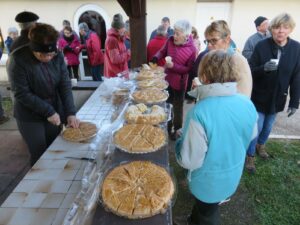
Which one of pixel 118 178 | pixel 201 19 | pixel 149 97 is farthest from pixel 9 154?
pixel 201 19

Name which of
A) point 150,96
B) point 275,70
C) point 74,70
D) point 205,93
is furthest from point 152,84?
point 74,70

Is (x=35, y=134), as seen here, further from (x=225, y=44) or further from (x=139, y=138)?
(x=225, y=44)

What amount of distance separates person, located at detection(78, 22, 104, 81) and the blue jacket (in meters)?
5.21

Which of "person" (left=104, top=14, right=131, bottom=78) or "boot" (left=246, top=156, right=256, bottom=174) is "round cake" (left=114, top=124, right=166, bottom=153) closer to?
"boot" (left=246, top=156, right=256, bottom=174)

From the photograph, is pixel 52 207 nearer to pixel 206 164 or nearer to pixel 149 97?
pixel 206 164

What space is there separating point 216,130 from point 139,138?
1.91 feet

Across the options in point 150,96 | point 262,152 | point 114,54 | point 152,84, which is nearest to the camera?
point 150,96

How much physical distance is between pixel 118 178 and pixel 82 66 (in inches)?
290

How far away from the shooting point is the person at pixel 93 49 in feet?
20.7

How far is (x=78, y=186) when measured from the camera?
1.73m

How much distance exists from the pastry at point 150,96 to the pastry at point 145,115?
225 millimetres

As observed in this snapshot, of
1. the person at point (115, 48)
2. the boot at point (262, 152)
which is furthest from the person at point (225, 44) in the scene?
the person at point (115, 48)

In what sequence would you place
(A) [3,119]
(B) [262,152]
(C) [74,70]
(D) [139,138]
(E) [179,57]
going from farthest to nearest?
(C) [74,70] < (A) [3,119] < (B) [262,152] < (E) [179,57] < (D) [139,138]

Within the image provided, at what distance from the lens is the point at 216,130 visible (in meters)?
1.54
